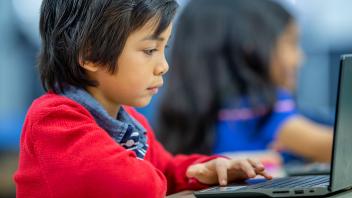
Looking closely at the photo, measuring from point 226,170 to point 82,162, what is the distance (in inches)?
13.9

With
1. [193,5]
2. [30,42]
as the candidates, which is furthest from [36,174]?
[30,42]

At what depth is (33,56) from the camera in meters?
4.20

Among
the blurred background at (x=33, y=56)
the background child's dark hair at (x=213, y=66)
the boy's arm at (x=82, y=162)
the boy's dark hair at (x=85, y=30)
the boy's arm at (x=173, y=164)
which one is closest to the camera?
the boy's arm at (x=82, y=162)

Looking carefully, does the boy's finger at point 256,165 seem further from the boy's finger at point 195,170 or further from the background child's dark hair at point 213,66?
the background child's dark hair at point 213,66

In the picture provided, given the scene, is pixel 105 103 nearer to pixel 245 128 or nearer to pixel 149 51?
pixel 149 51

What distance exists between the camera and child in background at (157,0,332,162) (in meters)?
2.46

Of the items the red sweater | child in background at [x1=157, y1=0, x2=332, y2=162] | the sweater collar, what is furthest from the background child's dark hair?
the red sweater

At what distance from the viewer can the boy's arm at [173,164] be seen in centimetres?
134

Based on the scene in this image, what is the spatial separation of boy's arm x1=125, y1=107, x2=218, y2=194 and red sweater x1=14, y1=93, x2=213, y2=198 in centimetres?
27

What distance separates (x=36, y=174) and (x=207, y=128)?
146 centimetres

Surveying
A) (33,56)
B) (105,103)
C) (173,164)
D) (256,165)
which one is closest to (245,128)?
(173,164)

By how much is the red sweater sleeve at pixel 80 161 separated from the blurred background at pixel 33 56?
9.27 ft

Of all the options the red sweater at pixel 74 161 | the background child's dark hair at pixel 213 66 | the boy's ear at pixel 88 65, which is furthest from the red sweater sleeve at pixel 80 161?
the background child's dark hair at pixel 213 66

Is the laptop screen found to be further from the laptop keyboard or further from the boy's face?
the boy's face
